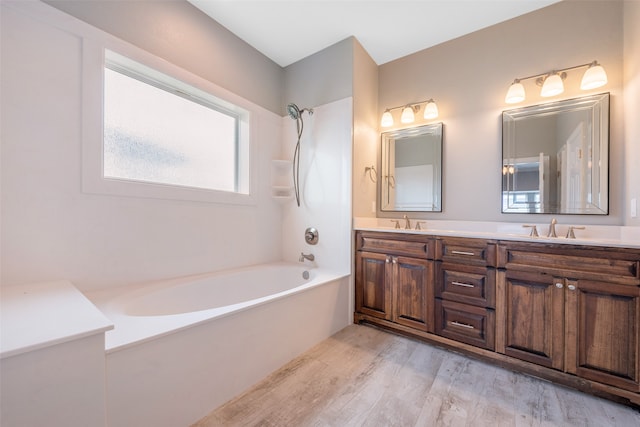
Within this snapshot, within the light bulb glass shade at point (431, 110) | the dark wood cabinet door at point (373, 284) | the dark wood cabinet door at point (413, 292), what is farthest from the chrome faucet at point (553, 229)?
the light bulb glass shade at point (431, 110)

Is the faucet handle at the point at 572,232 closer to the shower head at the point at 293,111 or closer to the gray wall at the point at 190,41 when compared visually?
the shower head at the point at 293,111

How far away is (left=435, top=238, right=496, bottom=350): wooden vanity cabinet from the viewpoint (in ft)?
5.48

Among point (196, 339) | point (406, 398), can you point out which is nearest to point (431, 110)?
point (406, 398)

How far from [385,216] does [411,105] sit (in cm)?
115

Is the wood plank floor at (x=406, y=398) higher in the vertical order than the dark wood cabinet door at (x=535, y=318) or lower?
lower

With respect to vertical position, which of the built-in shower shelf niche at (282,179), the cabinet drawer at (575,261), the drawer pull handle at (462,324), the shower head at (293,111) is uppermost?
the shower head at (293,111)

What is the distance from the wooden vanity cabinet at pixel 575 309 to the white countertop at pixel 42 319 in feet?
6.86

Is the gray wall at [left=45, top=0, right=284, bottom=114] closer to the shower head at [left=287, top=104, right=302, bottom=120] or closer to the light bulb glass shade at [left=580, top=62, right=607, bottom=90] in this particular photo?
the shower head at [left=287, top=104, right=302, bottom=120]

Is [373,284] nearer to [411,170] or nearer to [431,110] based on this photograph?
[411,170]

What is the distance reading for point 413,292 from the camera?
1979mm

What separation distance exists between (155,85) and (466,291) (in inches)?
108

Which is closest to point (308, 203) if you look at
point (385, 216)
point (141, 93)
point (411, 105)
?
point (385, 216)

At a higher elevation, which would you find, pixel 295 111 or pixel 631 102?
pixel 295 111

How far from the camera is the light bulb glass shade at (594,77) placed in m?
1.67
